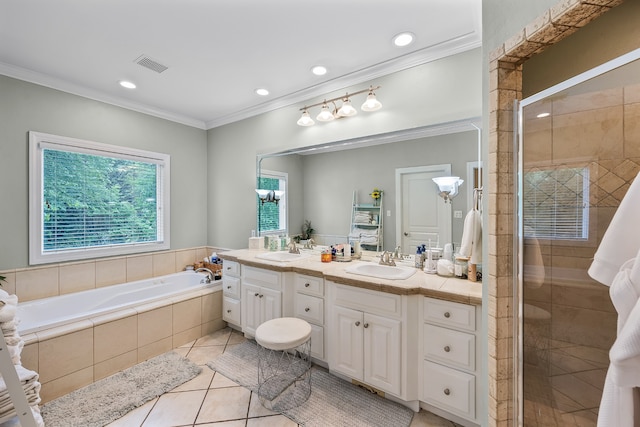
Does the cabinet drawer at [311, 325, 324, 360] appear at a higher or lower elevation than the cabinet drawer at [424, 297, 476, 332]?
lower

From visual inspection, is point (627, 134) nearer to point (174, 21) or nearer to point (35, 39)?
point (174, 21)

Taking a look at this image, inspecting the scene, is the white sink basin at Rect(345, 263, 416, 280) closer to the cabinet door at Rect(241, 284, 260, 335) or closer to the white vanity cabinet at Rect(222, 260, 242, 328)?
the cabinet door at Rect(241, 284, 260, 335)

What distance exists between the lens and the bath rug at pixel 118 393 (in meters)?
1.74

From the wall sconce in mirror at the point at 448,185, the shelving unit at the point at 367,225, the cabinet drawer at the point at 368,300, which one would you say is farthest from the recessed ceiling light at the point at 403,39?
the cabinet drawer at the point at 368,300

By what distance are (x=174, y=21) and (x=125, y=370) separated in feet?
8.96

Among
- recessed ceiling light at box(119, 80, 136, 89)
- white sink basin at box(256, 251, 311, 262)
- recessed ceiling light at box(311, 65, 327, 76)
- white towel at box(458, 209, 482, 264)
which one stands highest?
recessed ceiling light at box(311, 65, 327, 76)

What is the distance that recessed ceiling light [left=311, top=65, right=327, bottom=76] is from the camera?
2351 millimetres

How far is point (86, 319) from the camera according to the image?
7.00 feet

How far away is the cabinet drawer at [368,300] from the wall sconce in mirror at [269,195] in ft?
5.05

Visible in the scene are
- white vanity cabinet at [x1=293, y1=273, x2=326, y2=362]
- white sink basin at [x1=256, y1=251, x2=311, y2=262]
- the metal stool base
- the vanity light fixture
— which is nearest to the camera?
the metal stool base

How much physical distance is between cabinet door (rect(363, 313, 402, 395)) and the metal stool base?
53 cm

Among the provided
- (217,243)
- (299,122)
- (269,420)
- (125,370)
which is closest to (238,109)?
(299,122)

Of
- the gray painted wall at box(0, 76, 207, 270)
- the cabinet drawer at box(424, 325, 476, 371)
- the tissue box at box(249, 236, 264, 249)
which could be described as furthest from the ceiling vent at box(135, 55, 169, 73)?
the cabinet drawer at box(424, 325, 476, 371)

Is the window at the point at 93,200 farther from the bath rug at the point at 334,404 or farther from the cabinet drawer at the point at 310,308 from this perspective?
the cabinet drawer at the point at 310,308
